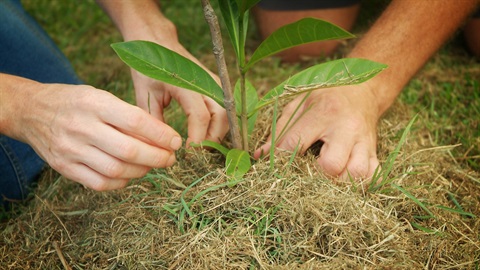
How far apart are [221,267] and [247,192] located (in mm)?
183

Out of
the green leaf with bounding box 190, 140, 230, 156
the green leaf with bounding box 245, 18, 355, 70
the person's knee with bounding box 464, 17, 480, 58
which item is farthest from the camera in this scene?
the person's knee with bounding box 464, 17, 480, 58

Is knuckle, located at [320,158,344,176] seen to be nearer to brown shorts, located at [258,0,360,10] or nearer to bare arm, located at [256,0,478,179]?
bare arm, located at [256,0,478,179]

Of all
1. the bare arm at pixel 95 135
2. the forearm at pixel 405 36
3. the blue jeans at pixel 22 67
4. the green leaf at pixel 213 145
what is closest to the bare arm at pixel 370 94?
the forearm at pixel 405 36

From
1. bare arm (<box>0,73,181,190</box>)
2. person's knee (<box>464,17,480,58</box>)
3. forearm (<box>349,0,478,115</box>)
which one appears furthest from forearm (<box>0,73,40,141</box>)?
person's knee (<box>464,17,480,58</box>)

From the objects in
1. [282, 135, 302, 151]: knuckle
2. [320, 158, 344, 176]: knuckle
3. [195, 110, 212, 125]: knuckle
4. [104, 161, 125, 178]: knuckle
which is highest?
[104, 161, 125, 178]: knuckle

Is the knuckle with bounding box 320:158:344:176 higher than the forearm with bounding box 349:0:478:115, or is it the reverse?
the forearm with bounding box 349:0:478:115

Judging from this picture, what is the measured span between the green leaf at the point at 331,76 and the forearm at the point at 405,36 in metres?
0.44

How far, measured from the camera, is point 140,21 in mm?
1543

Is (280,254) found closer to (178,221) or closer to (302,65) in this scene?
(178,221)

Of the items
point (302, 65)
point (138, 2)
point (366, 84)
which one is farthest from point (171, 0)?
point (366, 84)

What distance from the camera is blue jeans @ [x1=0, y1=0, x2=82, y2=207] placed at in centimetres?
160

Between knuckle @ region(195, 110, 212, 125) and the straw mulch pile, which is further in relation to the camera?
knuckle @ region(195, 110, 212, 125)

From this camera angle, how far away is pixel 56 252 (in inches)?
49.4

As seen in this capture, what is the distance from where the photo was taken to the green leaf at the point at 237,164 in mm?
1153
